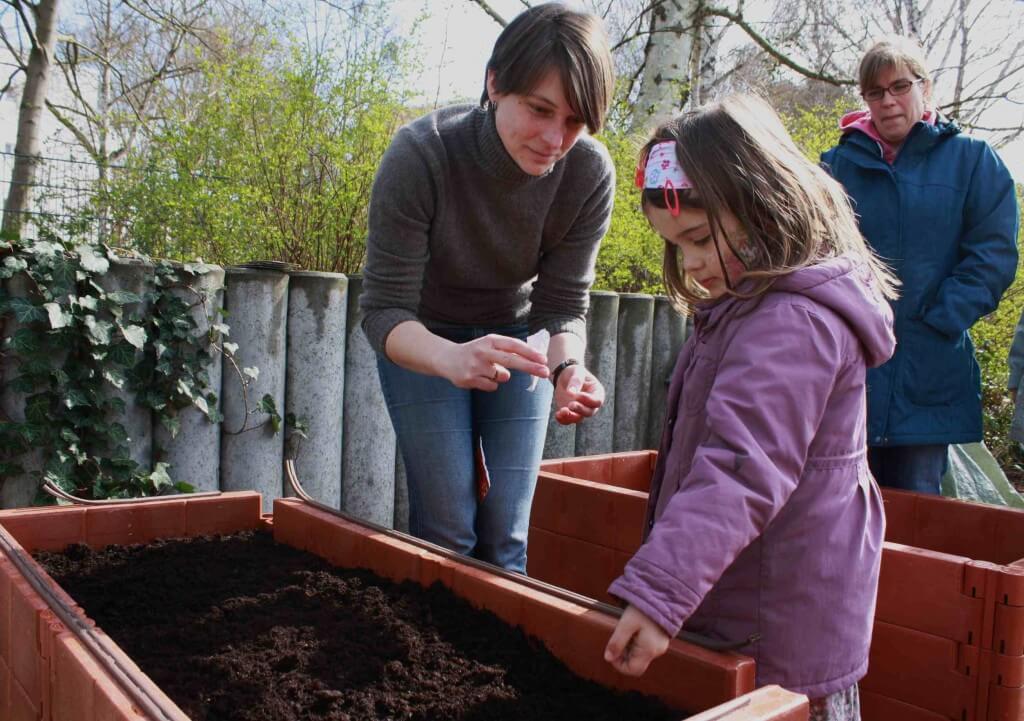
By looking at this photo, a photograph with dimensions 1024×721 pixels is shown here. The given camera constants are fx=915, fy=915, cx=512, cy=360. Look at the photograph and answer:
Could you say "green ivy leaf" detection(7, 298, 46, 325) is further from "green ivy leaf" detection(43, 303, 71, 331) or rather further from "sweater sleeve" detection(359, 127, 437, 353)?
"sweater sleeve" detection(359, 127, 437, 353)

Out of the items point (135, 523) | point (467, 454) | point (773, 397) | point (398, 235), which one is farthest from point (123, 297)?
point (773, 397)

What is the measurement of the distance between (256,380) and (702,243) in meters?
2.45

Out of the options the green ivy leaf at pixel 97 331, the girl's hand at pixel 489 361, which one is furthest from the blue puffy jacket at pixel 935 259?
the green ivy leaf at pixel 97 331

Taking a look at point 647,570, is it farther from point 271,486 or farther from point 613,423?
point 613,423

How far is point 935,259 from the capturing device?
2.90 m

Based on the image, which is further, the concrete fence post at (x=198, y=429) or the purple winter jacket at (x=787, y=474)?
the concrete fence post at (x=198, y=429)

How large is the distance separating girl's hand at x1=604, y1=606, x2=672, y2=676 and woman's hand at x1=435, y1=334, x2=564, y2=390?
589mm

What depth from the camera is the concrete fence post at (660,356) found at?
17.7 feet

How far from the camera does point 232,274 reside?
357cm

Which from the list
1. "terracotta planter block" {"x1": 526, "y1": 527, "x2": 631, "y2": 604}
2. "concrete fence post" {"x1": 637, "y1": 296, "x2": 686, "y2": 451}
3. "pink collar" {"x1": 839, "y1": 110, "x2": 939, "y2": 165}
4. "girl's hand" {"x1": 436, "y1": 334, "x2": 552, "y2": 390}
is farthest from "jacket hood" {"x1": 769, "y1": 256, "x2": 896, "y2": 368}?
"concrete fence post" {"x1": 637, "y1": 296, "x2": 686, "y2": 451}

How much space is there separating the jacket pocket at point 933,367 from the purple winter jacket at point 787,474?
134 centimetres

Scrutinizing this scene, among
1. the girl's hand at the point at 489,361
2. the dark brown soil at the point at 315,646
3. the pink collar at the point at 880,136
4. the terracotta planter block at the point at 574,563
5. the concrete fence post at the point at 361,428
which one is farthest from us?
the concrete fence post at the point at 361,428

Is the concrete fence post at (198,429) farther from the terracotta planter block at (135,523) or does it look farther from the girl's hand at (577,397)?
the girl's hand at (577,397)

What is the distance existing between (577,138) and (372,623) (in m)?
1.15
